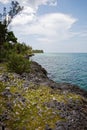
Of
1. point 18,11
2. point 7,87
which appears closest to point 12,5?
point 18,11

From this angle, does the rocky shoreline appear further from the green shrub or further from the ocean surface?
the ocean surface

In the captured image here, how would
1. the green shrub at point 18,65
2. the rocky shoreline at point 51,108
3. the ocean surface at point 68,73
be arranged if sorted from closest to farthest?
1. the rocky shoreline at point 51,108
2. the green shrub at point 18,65
3. the ocean surface at point 68,73

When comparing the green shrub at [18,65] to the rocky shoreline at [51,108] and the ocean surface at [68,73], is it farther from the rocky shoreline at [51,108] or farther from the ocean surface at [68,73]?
the ocean surface at [68,73]

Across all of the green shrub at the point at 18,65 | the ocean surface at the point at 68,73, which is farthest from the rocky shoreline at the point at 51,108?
the ocean surface at the point at 68,73

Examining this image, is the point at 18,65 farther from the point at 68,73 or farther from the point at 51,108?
the point at 68,73

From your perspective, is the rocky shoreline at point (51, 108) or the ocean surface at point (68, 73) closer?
the rocky shoreline at point (51, 108)

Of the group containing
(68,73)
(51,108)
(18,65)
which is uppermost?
(18,65)

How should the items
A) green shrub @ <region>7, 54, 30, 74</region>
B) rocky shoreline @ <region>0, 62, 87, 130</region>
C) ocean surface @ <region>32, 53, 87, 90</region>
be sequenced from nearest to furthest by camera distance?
rocky shoreline @ <region>0, 62, 87, 130</region> < green shrub @ <region>7, 54, 30, 74</region> < ocean surface @ <region>32, 53, 87, 90</region>

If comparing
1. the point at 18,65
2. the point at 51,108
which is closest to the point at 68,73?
the point at 18,65

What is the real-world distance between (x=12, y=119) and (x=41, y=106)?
2360 millimetres

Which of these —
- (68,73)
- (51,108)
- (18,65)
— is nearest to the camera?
(51,108)

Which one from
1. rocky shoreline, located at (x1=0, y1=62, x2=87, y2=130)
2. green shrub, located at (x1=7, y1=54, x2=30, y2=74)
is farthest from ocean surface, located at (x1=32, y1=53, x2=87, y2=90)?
rocky shoreline, located at (x1=0, y1=62, x2=87, y2=130)

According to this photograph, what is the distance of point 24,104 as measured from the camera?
13242mm

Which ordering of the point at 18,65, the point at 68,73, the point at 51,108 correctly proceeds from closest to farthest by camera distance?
the point at 51,108 → the point at 18,65 → the point at 68,73
